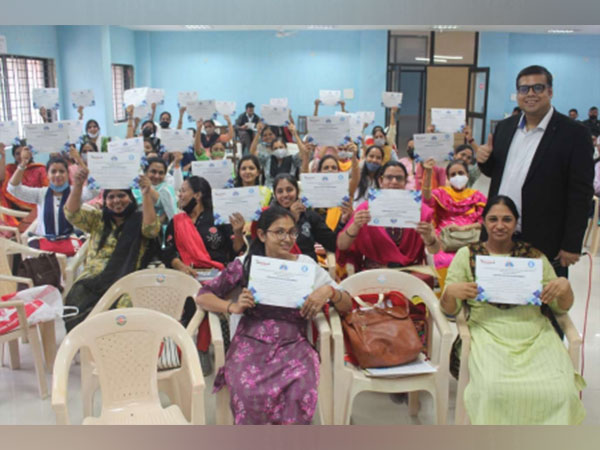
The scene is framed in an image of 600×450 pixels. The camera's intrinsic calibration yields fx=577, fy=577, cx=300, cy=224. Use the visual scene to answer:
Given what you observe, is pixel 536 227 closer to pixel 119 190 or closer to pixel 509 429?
pixel 509 429

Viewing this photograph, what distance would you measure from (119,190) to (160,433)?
1.67 metres

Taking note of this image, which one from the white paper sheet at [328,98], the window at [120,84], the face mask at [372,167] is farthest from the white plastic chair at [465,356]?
the window at [120,84]

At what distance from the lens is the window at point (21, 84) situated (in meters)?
7.03

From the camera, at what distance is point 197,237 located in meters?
3.30

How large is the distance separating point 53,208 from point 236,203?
1.63 meters

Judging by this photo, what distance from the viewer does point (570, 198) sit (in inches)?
96.5

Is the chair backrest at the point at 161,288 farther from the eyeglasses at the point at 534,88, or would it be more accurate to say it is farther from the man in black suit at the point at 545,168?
the eyeglasses at the point at 534,88

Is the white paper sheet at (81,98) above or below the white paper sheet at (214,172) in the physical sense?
above

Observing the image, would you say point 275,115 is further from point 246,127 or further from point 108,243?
point 246,127

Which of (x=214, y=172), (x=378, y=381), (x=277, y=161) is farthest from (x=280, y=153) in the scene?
(x=378, y=381)

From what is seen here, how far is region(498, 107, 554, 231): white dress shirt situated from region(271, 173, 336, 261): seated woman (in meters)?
1.07

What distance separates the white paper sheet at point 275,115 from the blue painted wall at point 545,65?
2810 mm

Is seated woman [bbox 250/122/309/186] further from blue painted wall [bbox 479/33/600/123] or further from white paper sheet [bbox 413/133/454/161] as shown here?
blue painted wall [bbox 479/33/600/123]

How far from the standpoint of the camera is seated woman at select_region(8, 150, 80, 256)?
12.5 ft
